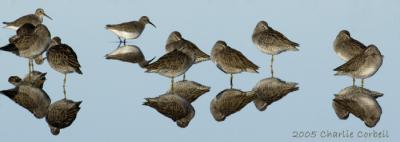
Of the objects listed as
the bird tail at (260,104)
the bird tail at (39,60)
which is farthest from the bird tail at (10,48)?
the bird tail at (260,104)

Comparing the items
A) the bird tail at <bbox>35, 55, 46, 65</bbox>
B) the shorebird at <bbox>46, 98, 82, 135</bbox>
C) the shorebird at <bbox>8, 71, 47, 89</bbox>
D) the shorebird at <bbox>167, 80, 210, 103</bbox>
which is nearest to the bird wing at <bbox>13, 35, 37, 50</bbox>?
the shorebird at <bbox>8, 71, 47, 89</bbox>

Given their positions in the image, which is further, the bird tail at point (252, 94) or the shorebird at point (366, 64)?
the shorebird at point (366, 64)

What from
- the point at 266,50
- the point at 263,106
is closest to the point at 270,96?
the point at 263,106

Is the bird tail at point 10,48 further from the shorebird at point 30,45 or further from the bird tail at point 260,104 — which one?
the bird tail at point 260,104

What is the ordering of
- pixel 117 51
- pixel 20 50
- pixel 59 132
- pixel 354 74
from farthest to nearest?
pixel 117 51 → pixel 20 50 → pixel 354 74 → pixel 59 132

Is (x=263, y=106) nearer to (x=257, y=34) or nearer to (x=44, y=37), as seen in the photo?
(x=257, y=34)

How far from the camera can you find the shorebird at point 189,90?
18031 millimetres

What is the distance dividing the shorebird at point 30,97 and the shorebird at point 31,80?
0.10 m

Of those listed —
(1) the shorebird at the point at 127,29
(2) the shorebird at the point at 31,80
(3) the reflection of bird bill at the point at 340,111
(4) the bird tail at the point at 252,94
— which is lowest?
(3) the reflection of bird bill at the point at 340,111

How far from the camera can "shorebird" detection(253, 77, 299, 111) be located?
57.4 ft

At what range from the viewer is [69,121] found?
16266mm

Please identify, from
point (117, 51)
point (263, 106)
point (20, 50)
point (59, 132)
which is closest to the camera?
point (59, 132)

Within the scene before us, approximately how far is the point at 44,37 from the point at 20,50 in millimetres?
653

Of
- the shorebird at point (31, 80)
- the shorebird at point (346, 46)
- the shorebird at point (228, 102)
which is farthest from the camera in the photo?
the shorebird at point (346, 46)
